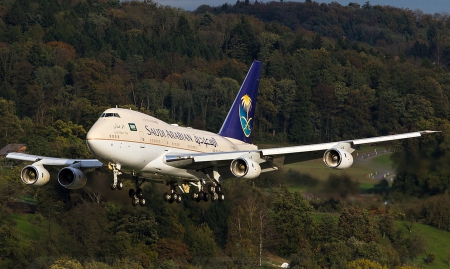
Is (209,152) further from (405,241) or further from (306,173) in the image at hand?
(405,241)

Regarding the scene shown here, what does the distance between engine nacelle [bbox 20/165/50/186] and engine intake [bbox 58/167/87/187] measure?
1.02 metres

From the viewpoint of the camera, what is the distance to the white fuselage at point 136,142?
51.3 meters

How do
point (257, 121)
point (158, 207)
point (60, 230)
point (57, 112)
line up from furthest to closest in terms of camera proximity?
point (257, 121) → point (57, 112) → point (60, 230) → point (158, 207)

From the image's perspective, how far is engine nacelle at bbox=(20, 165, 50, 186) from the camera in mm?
58719

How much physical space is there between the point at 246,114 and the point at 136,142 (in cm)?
1587

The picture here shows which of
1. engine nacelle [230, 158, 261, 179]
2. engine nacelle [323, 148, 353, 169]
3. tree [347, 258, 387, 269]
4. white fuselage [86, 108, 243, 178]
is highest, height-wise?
white fuselage [86, 108, 243, 178]

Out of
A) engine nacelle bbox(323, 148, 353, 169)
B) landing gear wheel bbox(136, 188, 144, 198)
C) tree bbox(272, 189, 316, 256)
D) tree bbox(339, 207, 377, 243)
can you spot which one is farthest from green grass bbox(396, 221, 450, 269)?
landing gear wheel bbox(136, 188, 144, 198)

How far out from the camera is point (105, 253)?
100625 millimetres

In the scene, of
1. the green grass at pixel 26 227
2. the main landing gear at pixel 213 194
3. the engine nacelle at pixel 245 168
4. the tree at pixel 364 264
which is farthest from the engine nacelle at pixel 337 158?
the green grass at pixel 26 227

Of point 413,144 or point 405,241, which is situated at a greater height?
point 413,144

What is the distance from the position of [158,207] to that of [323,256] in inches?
1666

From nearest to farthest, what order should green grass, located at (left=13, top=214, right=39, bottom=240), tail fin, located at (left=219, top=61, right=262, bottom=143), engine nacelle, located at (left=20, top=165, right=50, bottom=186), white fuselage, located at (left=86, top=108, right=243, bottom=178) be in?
1. white fuselage, located at (left=86, top=108, right=243, bottom=178)
2. engine nacelle, located at (left=20, top=165, right=50, bottom=186)
3. tail fin, located at (left=219, top=61, right=262, bottom=143)
4. green grass, located at (left=13, top=214, right=39, bottom=240)

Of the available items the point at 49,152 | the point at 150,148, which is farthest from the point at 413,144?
the point at 49,152

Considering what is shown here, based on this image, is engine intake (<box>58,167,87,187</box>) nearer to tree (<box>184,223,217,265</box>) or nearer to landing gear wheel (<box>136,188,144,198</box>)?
landing gear wheel (<box>136,188,144,198</box>)
